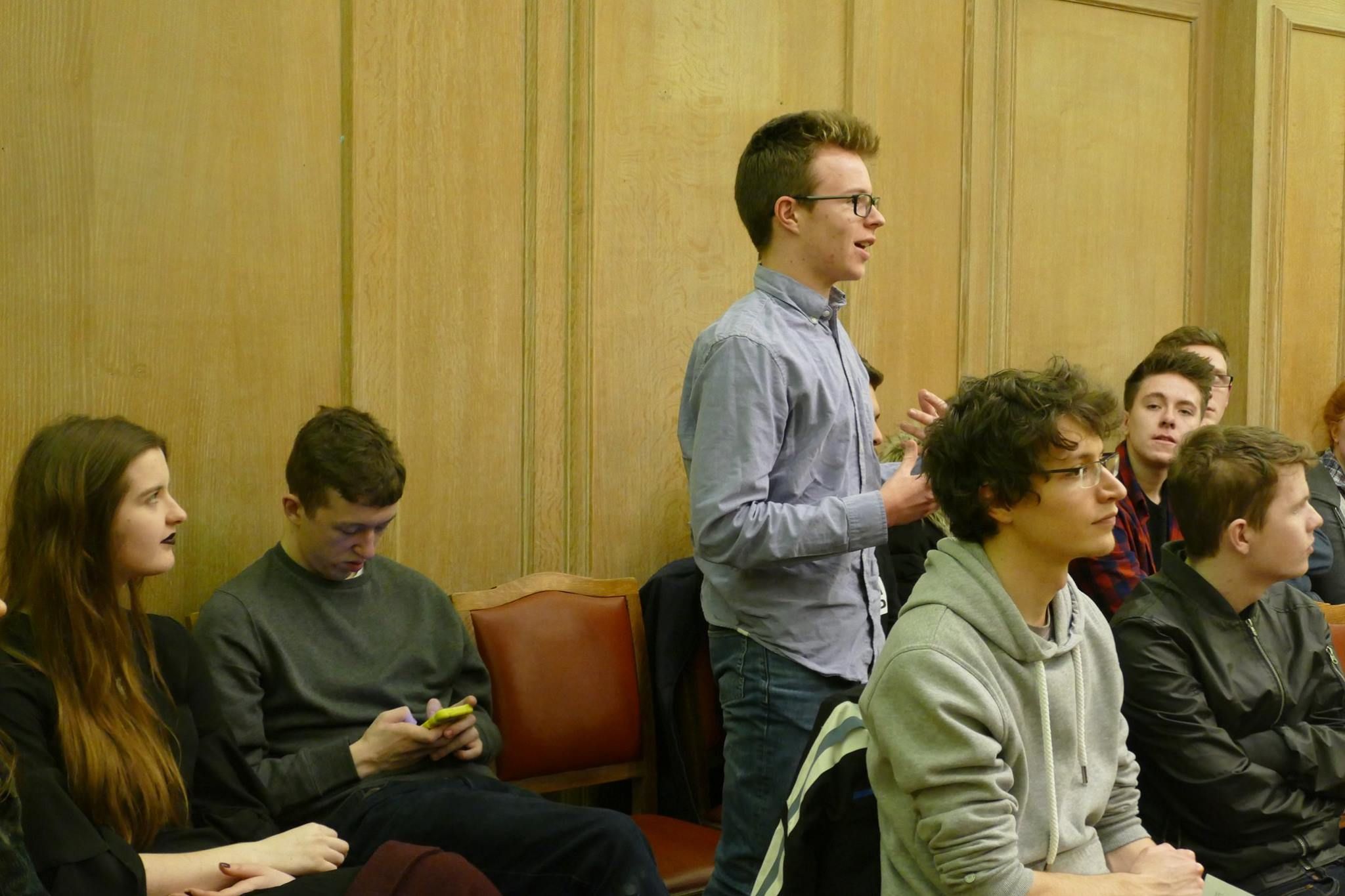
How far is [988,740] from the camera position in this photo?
1.91 m

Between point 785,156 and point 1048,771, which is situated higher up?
point 785,156

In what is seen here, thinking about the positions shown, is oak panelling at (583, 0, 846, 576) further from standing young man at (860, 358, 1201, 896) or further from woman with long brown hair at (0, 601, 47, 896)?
woman with long brown hair at (0, 601, 47, 896)

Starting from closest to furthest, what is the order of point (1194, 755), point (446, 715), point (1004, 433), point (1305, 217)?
point (1004, 433), point (1194, 755), point (446, 715), point (1305, 217)

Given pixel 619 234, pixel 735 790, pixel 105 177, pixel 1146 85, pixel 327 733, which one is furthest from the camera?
pixel 1146 85

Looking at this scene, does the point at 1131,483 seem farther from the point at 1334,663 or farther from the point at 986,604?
the point at 986,604

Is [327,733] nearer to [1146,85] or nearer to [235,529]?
[235,529]

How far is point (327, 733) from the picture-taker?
2.80m

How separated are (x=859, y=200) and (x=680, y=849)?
144 cm

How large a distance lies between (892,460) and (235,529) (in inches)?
66.9

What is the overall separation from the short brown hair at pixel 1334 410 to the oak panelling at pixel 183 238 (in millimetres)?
3497

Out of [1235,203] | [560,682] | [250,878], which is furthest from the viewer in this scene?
[1235,203]

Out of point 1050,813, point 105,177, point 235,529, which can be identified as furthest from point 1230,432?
point 105,177

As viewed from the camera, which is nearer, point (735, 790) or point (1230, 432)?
point (735, 790)

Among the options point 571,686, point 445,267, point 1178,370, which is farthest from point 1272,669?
point 445,267
